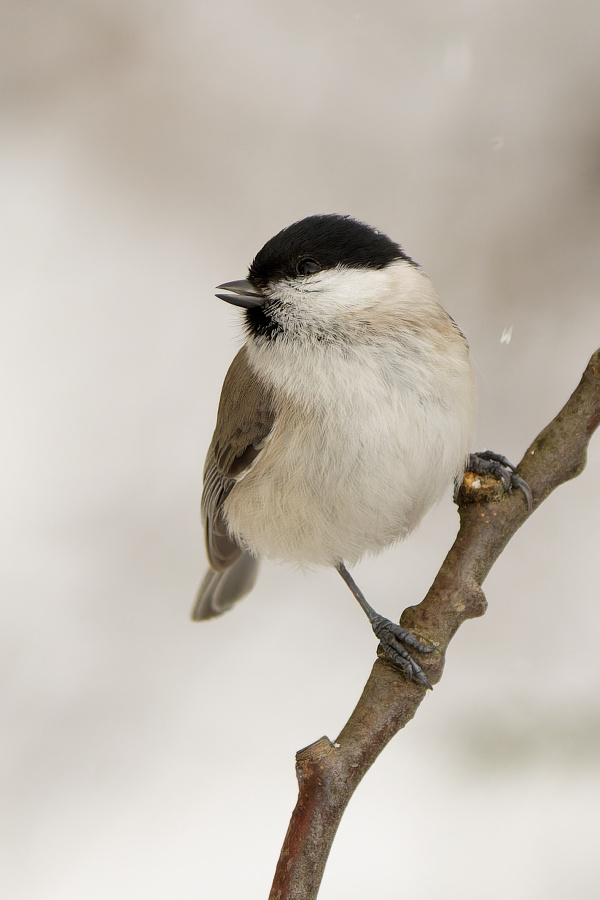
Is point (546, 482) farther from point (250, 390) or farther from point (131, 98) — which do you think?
point (131, 98)

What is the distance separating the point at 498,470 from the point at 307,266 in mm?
379

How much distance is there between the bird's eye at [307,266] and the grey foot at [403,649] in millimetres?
477

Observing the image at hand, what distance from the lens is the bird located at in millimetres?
1013

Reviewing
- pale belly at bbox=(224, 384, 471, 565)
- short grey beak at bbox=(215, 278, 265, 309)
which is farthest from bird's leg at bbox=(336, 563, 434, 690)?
short grey beak at bbox=(215, 278, 265, 309)

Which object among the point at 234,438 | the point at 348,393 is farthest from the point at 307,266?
the point at 234,438

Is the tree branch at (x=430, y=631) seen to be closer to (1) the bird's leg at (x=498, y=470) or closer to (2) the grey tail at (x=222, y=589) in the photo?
(1) the bird's leg at (x=498, y=470)

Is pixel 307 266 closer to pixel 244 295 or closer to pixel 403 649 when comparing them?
pixel 244 295

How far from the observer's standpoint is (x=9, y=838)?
5.50 feet

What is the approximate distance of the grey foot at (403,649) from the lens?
0.96 meters

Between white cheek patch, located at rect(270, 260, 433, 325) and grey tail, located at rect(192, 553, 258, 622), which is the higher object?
grey tail, located at rect(192, 553, 258, 622)

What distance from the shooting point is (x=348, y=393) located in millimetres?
1009

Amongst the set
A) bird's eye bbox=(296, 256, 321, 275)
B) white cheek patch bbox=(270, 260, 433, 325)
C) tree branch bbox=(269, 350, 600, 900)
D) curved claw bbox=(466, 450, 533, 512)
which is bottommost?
tree branch bbox=(269, 350, 600, 900)

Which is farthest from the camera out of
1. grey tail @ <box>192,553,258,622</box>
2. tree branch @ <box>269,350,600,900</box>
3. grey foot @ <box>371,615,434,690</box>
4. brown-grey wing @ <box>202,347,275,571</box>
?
grey tail @ <box>192,553,258,622</box>

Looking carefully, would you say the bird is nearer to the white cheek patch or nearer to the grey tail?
the white cheek patch
